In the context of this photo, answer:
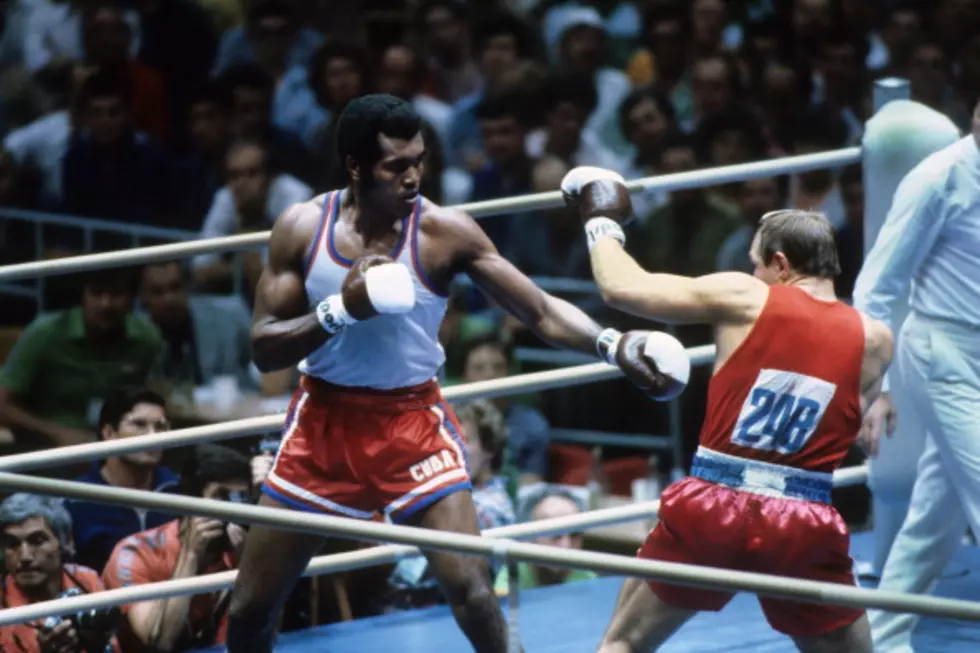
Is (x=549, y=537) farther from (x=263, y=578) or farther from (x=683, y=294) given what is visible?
(x=683, y=294)

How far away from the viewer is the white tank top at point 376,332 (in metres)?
3.76

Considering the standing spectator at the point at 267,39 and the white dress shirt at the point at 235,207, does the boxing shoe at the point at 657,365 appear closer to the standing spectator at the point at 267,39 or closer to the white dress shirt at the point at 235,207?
the white dress shirt at the point at 235,207

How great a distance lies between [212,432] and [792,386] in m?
1.46

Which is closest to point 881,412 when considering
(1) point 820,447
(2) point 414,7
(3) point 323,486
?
(1) point 820,447

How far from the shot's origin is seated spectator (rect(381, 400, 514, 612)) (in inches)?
206

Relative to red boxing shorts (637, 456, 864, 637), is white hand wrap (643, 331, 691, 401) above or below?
above

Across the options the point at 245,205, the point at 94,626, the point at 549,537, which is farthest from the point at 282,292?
the point at 245,205

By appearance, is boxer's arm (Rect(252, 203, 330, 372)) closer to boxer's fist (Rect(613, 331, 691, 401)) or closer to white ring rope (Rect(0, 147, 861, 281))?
white ring rope (Rect(0, 147, 861, 281))

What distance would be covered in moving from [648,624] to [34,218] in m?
4.71

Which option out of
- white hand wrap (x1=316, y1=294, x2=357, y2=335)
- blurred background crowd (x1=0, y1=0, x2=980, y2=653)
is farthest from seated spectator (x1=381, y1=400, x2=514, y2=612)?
white hand wrap (x1=316, y1=294, x2=357, y2=335)

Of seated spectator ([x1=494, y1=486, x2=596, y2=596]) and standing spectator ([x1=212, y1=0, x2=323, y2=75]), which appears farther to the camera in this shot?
standing spectator ([x1=212, y1=0, x2=323, y2=75])

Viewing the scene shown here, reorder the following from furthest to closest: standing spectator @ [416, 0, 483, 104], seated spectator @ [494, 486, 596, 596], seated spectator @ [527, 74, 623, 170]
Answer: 1. standing spectator @ [416, 0, 483, 104]
2. seated spectator @ [527, 74, 623, 170]
3. seated spectator @ [494, 486, 596, 596]

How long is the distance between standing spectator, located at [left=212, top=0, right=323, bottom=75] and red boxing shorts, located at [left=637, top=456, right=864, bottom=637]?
547 cm

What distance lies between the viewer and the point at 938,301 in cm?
438
